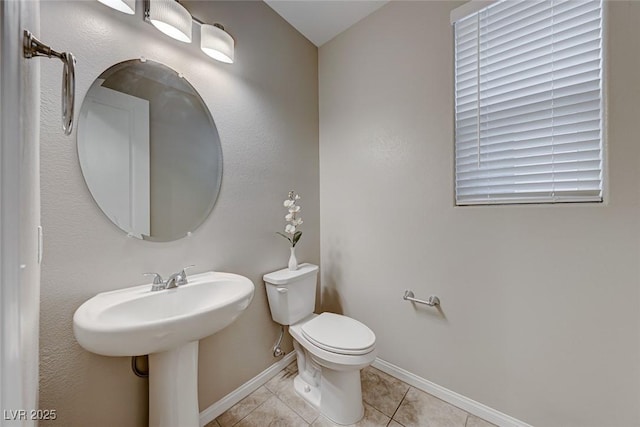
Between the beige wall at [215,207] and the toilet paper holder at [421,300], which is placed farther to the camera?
the toilet paper holder at [421,300]

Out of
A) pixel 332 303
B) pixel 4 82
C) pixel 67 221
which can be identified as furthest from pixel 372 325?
pixel 4 82

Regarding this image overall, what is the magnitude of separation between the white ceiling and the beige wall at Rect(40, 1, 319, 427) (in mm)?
84

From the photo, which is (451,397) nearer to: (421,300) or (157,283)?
(421,300)

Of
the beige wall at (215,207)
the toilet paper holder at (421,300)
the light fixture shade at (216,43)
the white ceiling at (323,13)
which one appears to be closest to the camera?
the beige wall at (215,207)

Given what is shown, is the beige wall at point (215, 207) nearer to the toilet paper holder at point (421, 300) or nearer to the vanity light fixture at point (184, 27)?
the vanity light fixture at point (184, 27)

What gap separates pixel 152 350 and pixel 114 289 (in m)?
0.38

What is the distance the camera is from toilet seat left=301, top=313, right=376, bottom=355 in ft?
4.09

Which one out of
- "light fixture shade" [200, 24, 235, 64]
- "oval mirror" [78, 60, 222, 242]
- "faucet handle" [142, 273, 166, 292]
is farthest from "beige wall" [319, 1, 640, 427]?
"faucet handle" [142, 273, 166, 292]

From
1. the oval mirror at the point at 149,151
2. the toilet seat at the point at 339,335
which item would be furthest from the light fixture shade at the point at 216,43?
the toilet seat at the point at 339,335

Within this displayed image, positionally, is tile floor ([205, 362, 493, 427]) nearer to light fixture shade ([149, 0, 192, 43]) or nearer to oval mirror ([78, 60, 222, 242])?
oval mirror ([78, 60, 222, 242])

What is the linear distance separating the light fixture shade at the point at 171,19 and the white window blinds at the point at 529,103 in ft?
4.69

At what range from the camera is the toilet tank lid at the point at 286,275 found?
152 cm

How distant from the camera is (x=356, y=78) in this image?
1829 millimetres

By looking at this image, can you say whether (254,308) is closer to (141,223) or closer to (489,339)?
(141,223)
